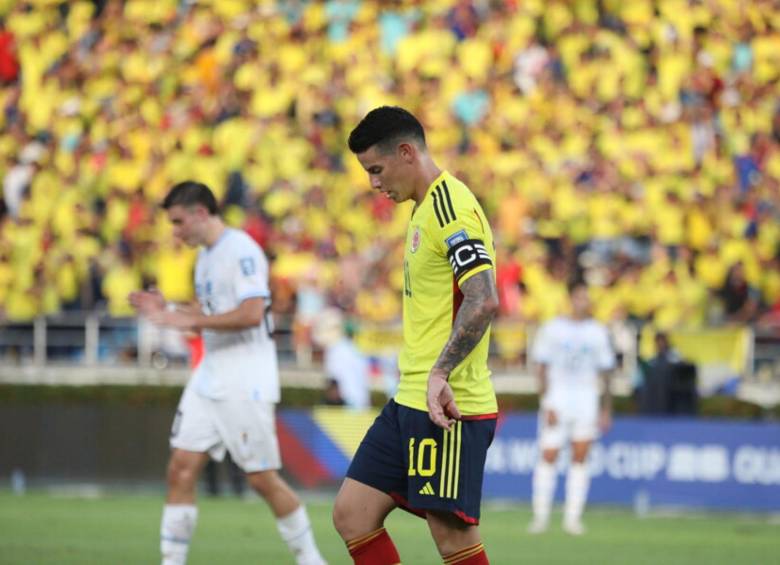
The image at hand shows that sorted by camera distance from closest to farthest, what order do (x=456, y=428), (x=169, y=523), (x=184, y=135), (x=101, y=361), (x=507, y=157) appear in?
1. (x=456, y=428)
2. (x=169, y=523)
3. (x=101, y=361)
4. (x=507, y=157)
5. (x=184, y=135)

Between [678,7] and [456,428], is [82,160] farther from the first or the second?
[456,428]

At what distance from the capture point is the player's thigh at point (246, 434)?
32.5ft

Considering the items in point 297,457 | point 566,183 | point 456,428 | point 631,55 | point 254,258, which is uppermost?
point 631,55

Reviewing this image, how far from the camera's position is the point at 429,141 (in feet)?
76.8

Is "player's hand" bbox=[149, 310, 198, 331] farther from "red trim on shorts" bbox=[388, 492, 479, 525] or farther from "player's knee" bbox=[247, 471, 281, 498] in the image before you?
"red trim on shorts" bbox=[388, 492, 479, 525]

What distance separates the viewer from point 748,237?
20.8 meters

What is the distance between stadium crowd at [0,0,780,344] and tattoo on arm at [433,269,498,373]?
13.5m

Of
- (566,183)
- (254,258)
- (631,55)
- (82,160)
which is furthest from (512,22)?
(254,258)

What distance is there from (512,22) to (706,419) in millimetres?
8386

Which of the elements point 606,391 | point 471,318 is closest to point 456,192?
point 471,318

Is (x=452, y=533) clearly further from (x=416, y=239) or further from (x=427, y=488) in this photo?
(x=416, y=239)

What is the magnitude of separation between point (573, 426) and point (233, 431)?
707 centimetres

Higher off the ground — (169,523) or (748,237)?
(748,237)

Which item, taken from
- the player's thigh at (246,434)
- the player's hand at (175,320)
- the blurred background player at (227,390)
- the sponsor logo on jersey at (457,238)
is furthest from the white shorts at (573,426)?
the sponsor logo on jersey at (457,238)
